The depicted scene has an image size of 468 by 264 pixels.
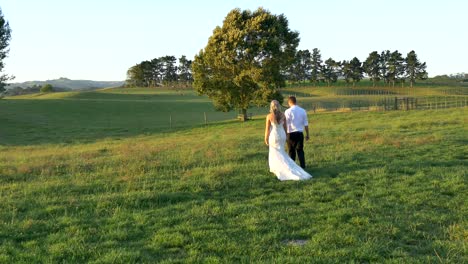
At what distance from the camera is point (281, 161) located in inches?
454

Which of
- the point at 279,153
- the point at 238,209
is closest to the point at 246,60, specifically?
the point at 279,153

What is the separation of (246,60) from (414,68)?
110m

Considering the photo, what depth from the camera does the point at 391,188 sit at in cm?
987

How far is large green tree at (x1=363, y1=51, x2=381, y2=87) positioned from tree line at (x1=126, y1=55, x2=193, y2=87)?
68564 millimetres

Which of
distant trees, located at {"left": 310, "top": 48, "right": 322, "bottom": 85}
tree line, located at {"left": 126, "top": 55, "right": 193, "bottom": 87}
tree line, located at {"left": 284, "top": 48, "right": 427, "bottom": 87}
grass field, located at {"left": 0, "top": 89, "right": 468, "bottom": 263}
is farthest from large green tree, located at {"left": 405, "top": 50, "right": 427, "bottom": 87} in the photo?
A: grass field, located at {"left": 0, "top": 89, "right": 468, "bottom": 263}

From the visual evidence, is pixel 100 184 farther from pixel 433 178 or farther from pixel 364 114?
pixel 364 114

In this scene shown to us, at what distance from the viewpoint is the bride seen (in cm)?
1128

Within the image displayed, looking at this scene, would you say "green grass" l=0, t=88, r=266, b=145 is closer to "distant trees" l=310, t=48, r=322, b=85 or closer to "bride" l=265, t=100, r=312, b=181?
"bride" l=265, t=100, r=312, b=181

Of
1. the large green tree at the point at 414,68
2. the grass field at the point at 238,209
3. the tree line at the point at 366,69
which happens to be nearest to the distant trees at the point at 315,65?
the tree line at the point at 366,69

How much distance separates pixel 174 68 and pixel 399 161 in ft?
535

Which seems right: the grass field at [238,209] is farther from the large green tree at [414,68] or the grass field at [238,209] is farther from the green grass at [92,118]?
the large green tree at [414,68]

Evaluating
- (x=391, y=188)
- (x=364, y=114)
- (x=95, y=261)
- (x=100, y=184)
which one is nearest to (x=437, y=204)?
(x=391, y=188)

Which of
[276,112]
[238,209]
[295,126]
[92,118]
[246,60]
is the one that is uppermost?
[246,60]

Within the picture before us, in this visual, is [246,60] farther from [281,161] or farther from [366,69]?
[366,69]
